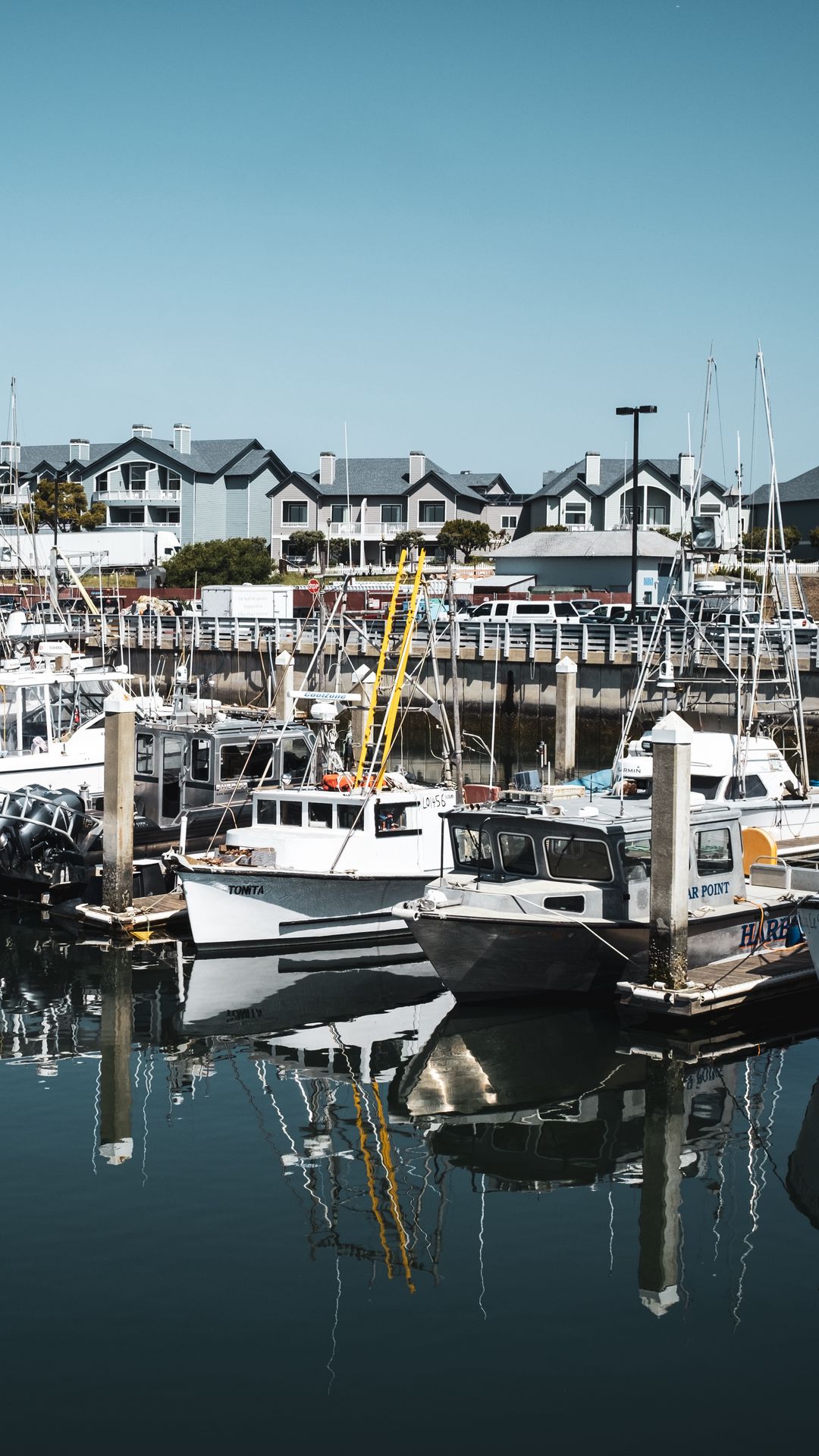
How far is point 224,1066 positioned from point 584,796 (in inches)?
259

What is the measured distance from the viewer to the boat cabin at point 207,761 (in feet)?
81.1

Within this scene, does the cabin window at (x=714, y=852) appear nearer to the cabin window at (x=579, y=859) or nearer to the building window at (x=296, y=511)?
the cabin window at (x=579, y=859)

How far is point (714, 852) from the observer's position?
1906 cm

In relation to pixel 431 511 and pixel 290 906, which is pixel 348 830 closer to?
pixel 290 906

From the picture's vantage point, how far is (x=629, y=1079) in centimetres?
1672

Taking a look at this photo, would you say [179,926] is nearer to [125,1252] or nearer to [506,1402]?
[125,1252]

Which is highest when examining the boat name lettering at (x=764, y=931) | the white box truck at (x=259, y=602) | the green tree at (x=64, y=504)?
the green tree at (x=64, y=504)

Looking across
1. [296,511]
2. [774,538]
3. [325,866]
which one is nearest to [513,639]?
[325,866]

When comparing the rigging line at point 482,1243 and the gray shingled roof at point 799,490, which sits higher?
the gray shingled roof at point 799,490

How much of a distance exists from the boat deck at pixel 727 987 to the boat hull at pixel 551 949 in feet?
0.93

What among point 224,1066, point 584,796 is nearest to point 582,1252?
point 224,1066

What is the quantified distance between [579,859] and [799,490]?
2914 inches

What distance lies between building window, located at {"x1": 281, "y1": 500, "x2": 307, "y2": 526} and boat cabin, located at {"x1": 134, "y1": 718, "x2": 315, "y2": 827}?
67.6 m

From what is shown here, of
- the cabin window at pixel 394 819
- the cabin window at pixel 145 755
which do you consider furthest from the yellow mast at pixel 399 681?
the cabin window at pixel 145 755
